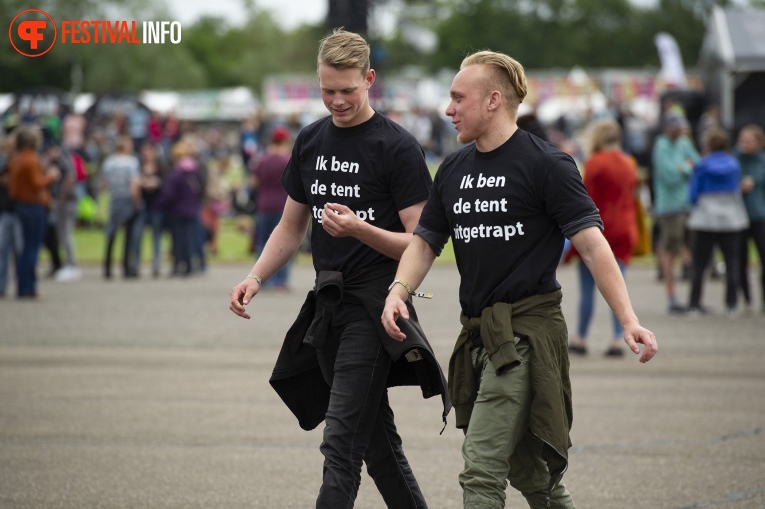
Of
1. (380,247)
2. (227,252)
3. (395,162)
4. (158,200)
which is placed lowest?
(227,252)

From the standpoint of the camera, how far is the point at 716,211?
43.1 ft

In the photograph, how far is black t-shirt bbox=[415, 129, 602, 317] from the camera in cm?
432

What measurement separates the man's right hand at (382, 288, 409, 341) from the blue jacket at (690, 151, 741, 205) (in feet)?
30.9

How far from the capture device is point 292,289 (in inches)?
650

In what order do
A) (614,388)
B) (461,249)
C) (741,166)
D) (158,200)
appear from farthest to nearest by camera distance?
(158,200)
(741,166)
(614,388)
(461,249)

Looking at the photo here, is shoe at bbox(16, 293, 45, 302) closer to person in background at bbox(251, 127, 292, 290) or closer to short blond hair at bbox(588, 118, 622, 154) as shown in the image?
person in background at bbox(251, 127, 292, 290)

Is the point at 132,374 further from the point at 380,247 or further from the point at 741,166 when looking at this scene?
the point at 741,166

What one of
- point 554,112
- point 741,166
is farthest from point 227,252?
point 554,112

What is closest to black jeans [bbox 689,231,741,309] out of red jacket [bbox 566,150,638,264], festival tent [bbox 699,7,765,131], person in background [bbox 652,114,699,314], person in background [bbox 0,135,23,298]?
person in background [bbox 652,114,699,314]

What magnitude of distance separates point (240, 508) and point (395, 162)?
2007 millimetres

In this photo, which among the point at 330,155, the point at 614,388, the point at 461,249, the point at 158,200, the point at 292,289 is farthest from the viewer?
the point at 158,200

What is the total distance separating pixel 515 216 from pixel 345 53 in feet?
3.07

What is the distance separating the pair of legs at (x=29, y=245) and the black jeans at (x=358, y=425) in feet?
36.4

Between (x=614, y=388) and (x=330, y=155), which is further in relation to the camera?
(x=614, y=388)
